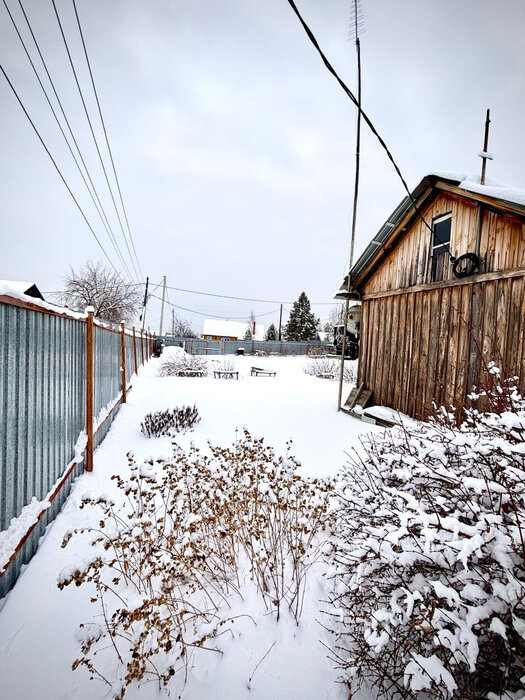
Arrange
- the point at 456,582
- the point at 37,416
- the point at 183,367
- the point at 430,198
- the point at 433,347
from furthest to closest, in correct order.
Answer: the point at 183,367 < the point at 430,198 < the point at 433,347 < the point at 37,416 < the point at 456,582

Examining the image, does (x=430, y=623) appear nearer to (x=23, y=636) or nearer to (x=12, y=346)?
(x=23, y=636)

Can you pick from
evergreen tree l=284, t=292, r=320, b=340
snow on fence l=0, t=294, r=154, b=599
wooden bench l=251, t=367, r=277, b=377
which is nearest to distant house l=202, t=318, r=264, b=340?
evergreen tree l=284, t=292, r=320, b=340

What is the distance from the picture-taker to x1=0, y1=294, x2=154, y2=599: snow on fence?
75.1 inches

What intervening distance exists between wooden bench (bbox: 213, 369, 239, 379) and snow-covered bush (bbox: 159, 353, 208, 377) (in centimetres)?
66

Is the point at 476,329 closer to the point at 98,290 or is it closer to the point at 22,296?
the point at 22,296

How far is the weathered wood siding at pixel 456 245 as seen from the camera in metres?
4.38

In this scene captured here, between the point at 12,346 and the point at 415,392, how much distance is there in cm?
622

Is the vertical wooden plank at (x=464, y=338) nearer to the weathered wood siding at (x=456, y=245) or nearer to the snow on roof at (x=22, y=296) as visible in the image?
the weathered wood siding at (x=456, y=245)

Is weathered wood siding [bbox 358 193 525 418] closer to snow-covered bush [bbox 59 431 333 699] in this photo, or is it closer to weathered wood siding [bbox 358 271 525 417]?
weathered wood siding [bbox 358 271 525 417]

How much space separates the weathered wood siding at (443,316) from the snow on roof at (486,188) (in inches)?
14.8

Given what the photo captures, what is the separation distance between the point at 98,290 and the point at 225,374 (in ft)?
60.7

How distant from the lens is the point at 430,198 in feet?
18.8

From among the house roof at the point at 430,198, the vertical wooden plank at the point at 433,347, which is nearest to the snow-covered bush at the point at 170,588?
the vertical wooden plank at the point at 433,347

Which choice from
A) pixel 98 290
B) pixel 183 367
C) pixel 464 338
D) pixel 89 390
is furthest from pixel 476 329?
pixel 98 290
